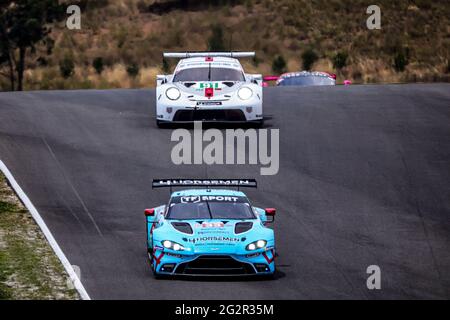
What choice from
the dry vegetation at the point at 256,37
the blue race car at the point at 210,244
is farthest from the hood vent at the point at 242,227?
the dry vegetation at the point at 256,37

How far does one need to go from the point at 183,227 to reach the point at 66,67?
116ft

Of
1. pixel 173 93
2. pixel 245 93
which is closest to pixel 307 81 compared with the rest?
pixel 245 93

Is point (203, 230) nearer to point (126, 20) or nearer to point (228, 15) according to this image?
point (228, 15)

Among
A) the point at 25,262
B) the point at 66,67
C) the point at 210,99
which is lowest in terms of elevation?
the point at 66,67

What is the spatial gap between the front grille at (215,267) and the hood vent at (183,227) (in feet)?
1.63

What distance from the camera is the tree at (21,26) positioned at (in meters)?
46.5

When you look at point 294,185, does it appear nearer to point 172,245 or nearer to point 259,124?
point 259,124

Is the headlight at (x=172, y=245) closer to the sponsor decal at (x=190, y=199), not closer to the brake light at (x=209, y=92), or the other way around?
the sponsor decal at (x=190, y=199)

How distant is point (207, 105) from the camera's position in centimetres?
2362

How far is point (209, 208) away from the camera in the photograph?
1540 cm

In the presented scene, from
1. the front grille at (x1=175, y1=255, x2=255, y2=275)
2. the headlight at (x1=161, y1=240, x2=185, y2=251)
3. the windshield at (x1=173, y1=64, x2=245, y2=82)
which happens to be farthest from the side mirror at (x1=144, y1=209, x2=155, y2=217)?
the windshield at (x1=173, y1=64, x2=245, y2=82)

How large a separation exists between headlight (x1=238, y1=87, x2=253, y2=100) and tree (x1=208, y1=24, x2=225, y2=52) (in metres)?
25.3

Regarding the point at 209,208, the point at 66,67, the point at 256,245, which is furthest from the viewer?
the point at 66,67

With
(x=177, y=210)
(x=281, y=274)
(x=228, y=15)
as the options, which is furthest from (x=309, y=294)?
(x=228, y=15)
